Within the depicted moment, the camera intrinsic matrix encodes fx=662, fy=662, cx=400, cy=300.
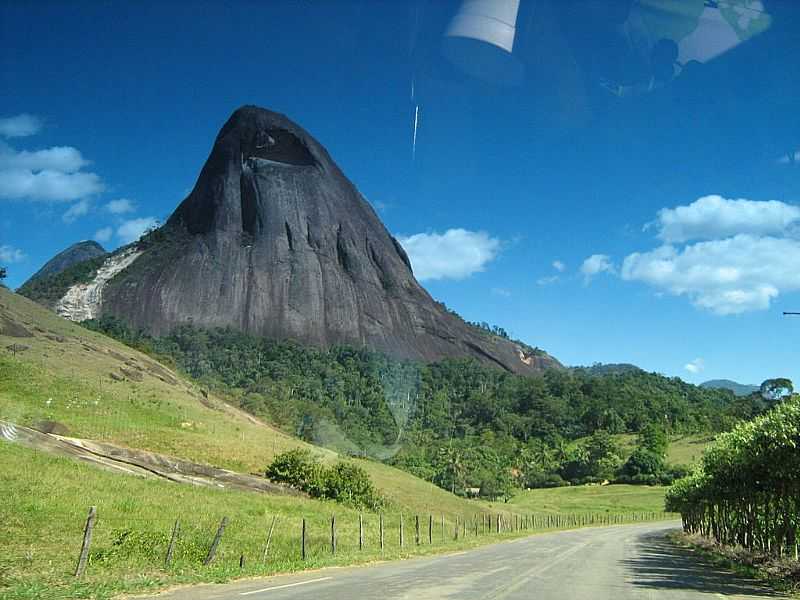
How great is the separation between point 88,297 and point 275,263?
4416 cm

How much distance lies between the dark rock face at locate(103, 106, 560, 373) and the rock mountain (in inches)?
12.0

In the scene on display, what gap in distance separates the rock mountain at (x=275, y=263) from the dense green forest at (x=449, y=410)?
25.1 feet

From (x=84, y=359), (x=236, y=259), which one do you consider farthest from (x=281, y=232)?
(x=84, y=359)

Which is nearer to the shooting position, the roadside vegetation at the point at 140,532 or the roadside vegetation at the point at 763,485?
the roadside vegetation at the point at 140,532

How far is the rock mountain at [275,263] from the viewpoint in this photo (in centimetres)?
15725

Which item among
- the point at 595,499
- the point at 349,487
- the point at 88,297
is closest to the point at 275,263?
the point at 88,297

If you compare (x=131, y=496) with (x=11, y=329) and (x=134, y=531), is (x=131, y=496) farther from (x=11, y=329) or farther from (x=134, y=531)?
(x=11, y=329)

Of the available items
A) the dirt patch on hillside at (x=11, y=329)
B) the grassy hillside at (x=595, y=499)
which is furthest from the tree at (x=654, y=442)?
the dirt patch on hillside at (x=11, y=329)

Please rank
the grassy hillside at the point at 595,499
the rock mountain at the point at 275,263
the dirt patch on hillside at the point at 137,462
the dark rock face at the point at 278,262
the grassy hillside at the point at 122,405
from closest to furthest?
1. the dirt patch on hillside at the point at 137,462
2. the grassy hillside at the point at 122,405
3. the grassy hillside at the point at 595,499
4. the rock mountain at the point at 275,263
5. the dark rock face at the point at 278,262

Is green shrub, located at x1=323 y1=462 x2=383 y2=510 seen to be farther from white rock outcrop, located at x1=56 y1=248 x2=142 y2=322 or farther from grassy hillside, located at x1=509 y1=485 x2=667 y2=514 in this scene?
white rock outcrop, located at x1=56 y1=248 x2=142 y2=322

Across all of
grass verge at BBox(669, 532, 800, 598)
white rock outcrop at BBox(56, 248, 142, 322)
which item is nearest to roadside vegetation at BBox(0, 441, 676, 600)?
grass verge at BBox(669, 532, 800, 598)

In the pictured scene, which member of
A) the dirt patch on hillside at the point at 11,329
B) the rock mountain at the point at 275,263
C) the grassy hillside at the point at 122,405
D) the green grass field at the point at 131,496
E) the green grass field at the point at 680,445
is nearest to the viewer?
the green grass field at the point at 131,496

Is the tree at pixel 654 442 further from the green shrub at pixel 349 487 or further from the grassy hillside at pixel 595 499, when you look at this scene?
the green shrub at pixel 349 487

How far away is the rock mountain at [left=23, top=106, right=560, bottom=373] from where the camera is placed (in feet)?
516
